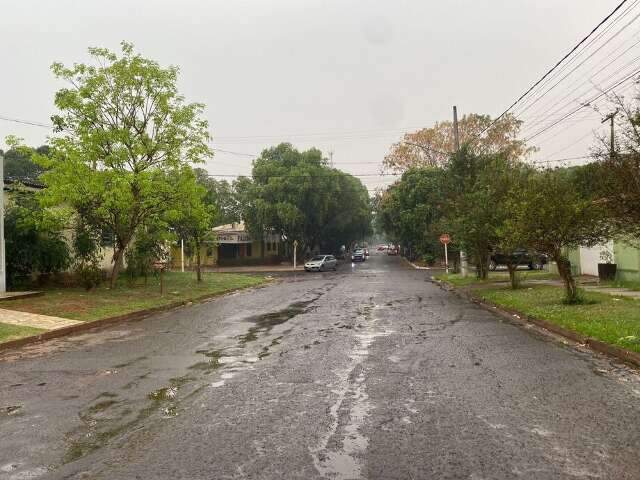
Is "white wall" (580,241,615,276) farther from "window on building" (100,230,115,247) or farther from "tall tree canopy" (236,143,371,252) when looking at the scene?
"tall tree canopy" (236,143,371,252)

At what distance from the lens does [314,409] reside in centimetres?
614

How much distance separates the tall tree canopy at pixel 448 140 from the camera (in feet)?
169

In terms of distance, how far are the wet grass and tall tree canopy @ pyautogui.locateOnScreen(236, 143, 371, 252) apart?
39.6m

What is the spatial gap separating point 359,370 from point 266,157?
52374 mm

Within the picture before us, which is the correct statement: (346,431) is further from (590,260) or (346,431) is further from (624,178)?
(590,260)

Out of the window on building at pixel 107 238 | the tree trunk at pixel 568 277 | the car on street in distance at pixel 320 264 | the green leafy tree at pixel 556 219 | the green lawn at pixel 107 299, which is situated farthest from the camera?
the car on street in distance at pixel 320 264

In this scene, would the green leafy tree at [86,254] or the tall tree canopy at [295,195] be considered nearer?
the green leafy tree at [86,254]

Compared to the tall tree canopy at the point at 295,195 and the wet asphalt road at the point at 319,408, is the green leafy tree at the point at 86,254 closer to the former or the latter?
the wet asphalt road at the point at 319,408

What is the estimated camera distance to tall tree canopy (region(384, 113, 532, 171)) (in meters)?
51.6

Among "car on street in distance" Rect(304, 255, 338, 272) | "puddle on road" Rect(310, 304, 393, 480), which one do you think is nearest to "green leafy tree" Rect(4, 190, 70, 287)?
"puddle on road" Rect(310, 304, 393, 480)

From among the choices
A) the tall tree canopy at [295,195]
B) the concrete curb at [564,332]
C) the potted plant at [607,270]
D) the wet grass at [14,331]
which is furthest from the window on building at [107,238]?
the tall tree canopy at [295,195]

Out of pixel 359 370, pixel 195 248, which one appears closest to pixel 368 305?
pixel 359 370

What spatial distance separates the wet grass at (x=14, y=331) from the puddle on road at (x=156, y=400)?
147 inches

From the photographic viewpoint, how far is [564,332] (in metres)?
11.4
